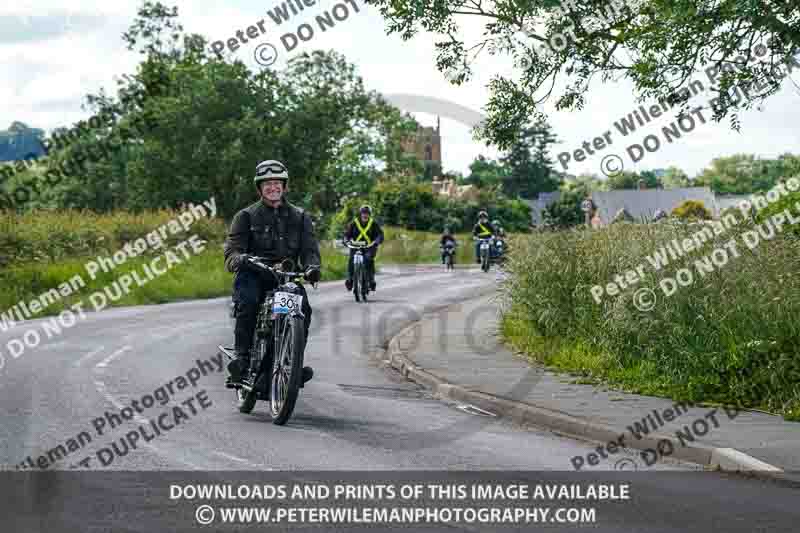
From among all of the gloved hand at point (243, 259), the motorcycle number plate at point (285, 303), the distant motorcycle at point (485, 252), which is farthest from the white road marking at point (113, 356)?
the distant motorcycle at point (485, 252)

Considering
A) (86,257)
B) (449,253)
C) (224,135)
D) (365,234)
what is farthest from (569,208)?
(365,234)

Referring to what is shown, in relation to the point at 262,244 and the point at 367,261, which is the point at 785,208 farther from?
the point at 367,261

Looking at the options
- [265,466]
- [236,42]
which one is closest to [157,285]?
[236,42]

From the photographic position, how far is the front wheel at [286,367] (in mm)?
9977

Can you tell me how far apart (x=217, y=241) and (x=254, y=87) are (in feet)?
88.3

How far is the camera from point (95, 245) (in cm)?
3409

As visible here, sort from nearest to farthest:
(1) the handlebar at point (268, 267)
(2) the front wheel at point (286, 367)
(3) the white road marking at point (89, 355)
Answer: (2) the front wheel at point (286, 367), (1) the handlebar at point (268, 267), (3) the white road marking at point (89, 355)

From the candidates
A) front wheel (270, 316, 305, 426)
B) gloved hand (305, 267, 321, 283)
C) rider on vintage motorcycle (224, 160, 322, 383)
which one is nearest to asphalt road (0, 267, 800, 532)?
front wheel (270, 316, 305, 426)

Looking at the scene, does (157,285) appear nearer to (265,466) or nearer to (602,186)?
(265,466)

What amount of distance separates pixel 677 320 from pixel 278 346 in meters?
4.54

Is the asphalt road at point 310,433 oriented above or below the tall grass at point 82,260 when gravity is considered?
below

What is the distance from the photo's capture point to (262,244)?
10.9 metres

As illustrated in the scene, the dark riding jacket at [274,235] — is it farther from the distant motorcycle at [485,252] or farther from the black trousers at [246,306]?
the distant motorcycle at [485,252]

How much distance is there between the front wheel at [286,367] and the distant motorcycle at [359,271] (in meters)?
15.7
